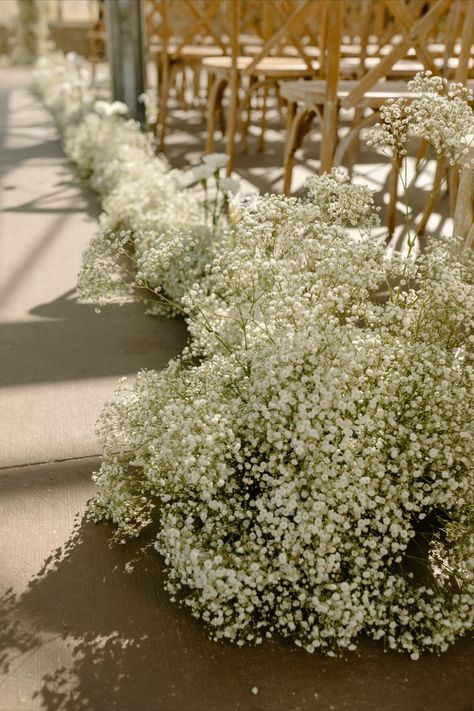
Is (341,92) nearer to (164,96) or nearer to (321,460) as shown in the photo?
(321,460)

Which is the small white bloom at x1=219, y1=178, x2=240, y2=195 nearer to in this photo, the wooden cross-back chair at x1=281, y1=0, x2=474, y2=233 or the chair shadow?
the wooden cross-back chair at x1=281, y1=0, x2=474, y2=233

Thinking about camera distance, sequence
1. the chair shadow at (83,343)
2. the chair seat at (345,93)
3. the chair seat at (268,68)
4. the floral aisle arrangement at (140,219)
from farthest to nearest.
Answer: the chair seat at (268,68), the chair seat at (345,93), the chair shadow at (83,343), the floral aisle arrangement at (140,219)

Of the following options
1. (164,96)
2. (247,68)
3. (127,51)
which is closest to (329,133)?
(247,68)

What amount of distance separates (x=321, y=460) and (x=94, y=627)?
58cm

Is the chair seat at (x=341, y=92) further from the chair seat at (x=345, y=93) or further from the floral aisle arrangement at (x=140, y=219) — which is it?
the floral aisle arrangement at (x=140, y=219)

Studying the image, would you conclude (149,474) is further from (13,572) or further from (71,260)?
(71,260)

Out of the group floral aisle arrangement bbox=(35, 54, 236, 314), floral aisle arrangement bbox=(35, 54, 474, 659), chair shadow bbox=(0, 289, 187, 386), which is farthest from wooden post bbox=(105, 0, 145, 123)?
floral aisle arrangement bbox=(35, 54, 474, 659)

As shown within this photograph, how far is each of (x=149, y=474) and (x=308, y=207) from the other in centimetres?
78

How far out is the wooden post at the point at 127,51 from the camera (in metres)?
5.60

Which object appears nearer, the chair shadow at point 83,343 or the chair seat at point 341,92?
the chair shadow at point 83,343

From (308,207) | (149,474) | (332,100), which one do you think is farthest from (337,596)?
(332,100)

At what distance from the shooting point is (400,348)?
5.45 ft

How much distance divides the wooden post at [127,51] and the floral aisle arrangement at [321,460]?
14.9 feet

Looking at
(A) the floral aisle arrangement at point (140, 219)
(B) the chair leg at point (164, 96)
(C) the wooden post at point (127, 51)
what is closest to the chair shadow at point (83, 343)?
(A) the floral aisle arrangement at point (140, 219)
